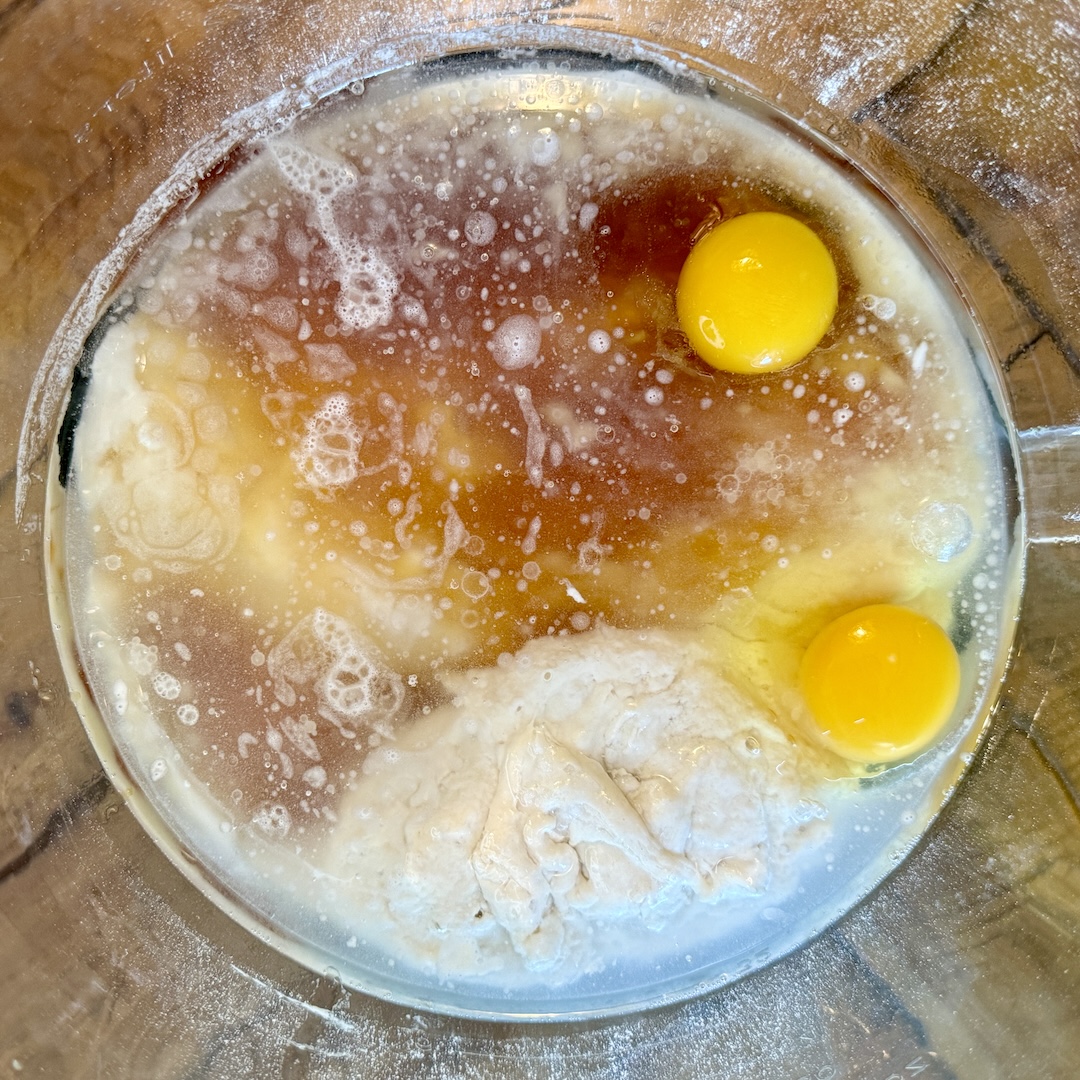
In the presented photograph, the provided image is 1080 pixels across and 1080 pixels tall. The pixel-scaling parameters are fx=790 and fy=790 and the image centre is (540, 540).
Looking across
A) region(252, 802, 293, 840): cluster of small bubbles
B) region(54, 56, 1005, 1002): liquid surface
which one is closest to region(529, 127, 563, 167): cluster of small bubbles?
region(54, 56, 1005, 1002): liquid surface

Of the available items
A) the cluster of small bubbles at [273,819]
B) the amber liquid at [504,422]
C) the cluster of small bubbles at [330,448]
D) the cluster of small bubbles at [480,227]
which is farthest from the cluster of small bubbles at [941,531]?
the cluster of small bubbles at [273,819]

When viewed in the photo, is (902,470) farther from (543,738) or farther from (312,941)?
(312,941)

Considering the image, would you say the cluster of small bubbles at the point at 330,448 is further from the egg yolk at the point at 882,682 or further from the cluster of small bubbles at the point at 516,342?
the egg yolk at the point at 882,682

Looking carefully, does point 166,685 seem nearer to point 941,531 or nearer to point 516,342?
point 516,342

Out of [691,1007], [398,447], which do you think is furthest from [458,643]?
[691,1007]

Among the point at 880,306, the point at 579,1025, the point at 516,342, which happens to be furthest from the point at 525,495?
the point at 579,1025

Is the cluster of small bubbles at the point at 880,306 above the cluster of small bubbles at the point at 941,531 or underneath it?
above

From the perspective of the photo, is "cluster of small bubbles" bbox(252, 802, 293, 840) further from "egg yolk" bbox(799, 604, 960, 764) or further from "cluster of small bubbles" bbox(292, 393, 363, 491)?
"egg yolk" bbox(799, 604, 960, 764)
